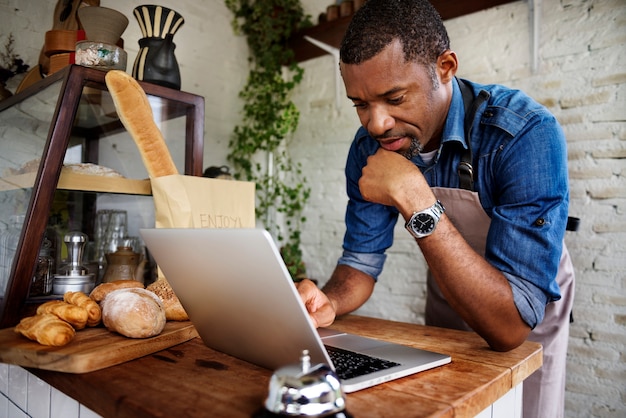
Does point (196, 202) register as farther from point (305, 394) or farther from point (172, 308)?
point (305, 394)

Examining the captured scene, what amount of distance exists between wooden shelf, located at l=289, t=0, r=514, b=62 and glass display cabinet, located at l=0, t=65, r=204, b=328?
1741mm

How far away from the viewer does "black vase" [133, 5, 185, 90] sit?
4.29ft

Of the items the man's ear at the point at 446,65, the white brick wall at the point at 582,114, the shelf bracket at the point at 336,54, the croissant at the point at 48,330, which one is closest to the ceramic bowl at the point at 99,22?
the croissant at the point at 48,330

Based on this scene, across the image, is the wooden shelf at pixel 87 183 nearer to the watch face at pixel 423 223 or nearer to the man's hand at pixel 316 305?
the man's hand at pixel 316 305

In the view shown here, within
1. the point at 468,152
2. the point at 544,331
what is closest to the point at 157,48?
the point at 468,152

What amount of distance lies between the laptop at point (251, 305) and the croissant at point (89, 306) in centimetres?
20

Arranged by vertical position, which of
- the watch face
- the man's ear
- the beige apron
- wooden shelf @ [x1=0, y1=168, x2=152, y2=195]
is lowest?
the beige apron

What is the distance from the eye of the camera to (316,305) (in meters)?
1.09

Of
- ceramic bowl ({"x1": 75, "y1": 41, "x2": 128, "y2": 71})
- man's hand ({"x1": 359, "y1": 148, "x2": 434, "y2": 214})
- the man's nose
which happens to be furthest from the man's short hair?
ceramic bowl ({"x1": 75, "y1": 41, "x2": 128, "y2": 71})

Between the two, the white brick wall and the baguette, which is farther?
the white brick wall

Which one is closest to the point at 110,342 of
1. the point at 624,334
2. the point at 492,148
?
the point at 492,148

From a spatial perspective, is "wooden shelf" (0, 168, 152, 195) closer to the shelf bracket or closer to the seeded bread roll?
Answer: the seeded bread roll

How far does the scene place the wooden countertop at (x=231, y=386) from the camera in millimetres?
573

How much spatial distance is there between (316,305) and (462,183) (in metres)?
0.47
